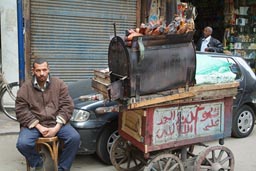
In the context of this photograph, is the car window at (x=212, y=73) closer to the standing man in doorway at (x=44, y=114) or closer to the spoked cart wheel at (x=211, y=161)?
the spoked cart wheel at (x=211, y=161)

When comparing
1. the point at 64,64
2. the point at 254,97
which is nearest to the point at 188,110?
the point at 254,97

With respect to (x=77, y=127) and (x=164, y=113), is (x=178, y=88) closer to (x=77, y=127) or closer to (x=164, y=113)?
(x=164, y=113)

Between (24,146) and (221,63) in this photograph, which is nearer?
(24,146)

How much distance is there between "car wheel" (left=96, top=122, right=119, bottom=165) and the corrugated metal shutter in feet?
11.2

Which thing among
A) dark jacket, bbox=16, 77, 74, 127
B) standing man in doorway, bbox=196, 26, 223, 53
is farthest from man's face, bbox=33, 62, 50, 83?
standing man in doorway, bbox=196, 26, 223, 53

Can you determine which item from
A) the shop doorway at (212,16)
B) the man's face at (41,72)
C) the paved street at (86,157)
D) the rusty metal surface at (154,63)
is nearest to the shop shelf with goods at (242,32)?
the shop doorway at (212,16)

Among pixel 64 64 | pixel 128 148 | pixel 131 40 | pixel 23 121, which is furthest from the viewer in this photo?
pixel 64 64

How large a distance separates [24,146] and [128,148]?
4.07 feet

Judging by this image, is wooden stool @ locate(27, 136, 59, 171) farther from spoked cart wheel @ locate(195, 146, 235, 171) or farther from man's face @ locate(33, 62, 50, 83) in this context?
spoked cart wheel @ locate(195, 146, 235, 171)

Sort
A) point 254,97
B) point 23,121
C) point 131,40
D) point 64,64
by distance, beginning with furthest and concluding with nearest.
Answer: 1. point 64,64
2. point 254,97
3. point 23,121
4. point 131,40

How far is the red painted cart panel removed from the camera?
12.5 ft

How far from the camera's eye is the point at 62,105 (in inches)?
169

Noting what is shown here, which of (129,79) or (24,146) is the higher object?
(129,79)

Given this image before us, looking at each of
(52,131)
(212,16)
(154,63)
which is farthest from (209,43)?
(52,131)
